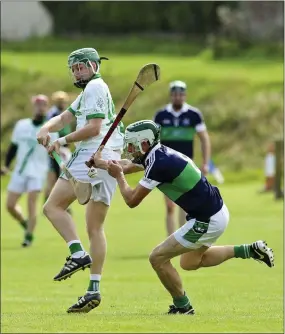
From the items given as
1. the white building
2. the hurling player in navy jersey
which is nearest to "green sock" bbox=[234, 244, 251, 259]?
the hurling player in navy jersey

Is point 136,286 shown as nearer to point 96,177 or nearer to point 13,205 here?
point 96,177

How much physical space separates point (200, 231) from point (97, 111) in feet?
5.04

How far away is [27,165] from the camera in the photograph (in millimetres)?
18891

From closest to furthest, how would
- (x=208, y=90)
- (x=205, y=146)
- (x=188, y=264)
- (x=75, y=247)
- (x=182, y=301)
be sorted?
1. (x=182, y=301)
2. (x=188, y=264)
3. (x=75, y=247)
4. (x=205, y=146)
5. (x=208, y=90)

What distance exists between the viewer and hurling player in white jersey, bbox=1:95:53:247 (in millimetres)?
18703

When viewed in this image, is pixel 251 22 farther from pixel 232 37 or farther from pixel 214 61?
pixel 214 61

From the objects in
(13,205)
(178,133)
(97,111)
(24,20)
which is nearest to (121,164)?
(97,111)

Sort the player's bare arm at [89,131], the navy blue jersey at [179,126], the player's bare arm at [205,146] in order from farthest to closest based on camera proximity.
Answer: the player's bare arm at [205,146], the navy blue jersey at [179,126], the player's bare arm at [89,131]

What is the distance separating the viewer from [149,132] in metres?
9.91

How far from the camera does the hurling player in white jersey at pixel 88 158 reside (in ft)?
34.8

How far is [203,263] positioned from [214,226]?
537 millimetres

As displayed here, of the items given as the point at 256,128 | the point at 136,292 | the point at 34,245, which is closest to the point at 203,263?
the point at 136,292

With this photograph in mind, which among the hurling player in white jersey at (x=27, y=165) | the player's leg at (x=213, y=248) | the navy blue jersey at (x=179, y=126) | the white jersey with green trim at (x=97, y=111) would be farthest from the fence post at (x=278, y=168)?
the player's leg at (x=213, y=248)

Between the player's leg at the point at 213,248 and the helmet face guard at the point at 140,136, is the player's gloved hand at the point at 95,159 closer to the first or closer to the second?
the helmet face guard at the point at 140,136
